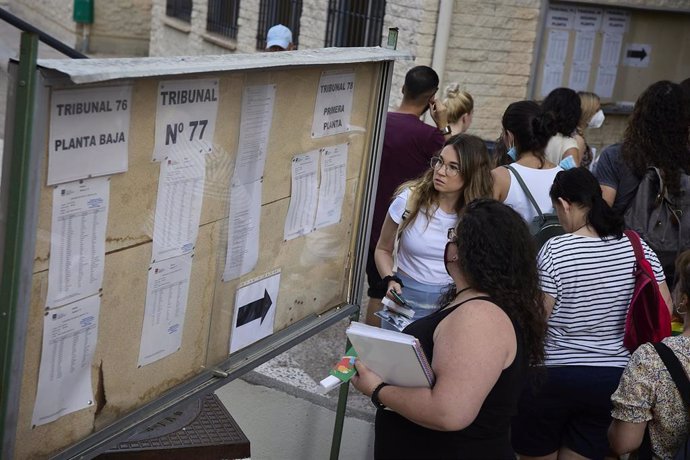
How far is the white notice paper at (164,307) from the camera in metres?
2.58

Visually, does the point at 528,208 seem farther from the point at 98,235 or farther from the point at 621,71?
the point at 621,71

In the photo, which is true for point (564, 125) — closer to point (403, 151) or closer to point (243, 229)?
point (403, 151)

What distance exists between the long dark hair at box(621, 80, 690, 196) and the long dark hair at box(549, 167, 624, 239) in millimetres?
1131

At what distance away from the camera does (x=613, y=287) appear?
374 centimetres

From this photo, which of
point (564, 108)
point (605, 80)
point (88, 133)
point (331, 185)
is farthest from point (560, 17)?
point (88, 133)

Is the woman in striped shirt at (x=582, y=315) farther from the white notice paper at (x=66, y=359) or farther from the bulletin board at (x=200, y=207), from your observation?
the white notice paper at (x=66, y=359)

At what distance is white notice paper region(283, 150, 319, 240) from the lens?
3.19 m

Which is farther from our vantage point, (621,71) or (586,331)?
(621,71)

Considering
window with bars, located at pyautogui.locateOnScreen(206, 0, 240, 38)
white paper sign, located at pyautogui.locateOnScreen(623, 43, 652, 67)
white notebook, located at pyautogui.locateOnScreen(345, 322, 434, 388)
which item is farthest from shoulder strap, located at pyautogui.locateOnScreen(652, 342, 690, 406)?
window with bars, located at pyautogui.locateOnScreen(206, 0, 240, 38)

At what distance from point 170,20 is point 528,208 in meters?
12.2

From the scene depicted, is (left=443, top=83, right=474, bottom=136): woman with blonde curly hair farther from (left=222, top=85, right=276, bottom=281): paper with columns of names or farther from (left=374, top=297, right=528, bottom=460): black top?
(left=374, top=297, right=528, bottom=460): black top

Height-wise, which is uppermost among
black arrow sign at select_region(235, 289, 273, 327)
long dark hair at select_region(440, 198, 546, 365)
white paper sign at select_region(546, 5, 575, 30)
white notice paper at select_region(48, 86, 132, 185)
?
white paper sign at select_region(546, 5, 575, 30)

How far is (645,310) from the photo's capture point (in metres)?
3.73

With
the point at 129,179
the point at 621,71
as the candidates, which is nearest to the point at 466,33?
the point at 621,71
